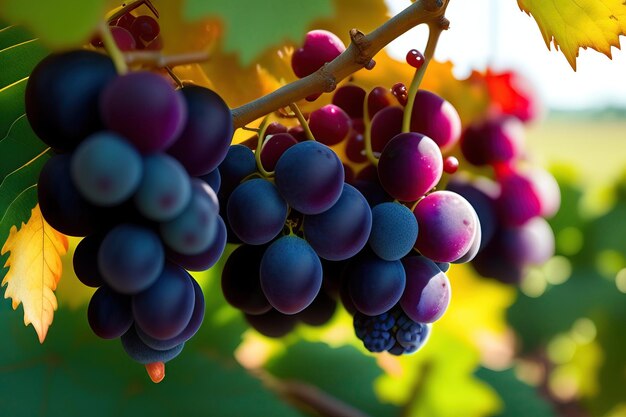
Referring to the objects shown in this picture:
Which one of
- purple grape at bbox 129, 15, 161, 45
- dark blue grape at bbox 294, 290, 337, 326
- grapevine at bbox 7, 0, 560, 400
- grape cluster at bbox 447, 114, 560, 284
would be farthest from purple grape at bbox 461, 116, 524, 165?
purple grape at bbox 129, 15, 161, 45

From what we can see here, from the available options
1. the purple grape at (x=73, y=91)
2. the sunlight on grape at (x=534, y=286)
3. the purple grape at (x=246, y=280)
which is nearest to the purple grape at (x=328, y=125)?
the purple grape at (x=246, y=280)

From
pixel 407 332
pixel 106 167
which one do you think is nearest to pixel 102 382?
pixel 407 332

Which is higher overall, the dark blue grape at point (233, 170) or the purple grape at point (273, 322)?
the dark blue grape at point (233, 170)

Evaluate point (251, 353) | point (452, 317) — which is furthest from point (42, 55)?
point (452, 317)

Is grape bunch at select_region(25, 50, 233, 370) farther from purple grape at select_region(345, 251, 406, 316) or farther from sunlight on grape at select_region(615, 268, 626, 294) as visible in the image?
sunlight on grape at select_region(615, 268, 626, 294)

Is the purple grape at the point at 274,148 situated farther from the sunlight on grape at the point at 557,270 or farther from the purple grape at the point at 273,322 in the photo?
the sunlight on grape at the point at 557,270

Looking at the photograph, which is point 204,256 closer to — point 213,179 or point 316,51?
point 213,179
